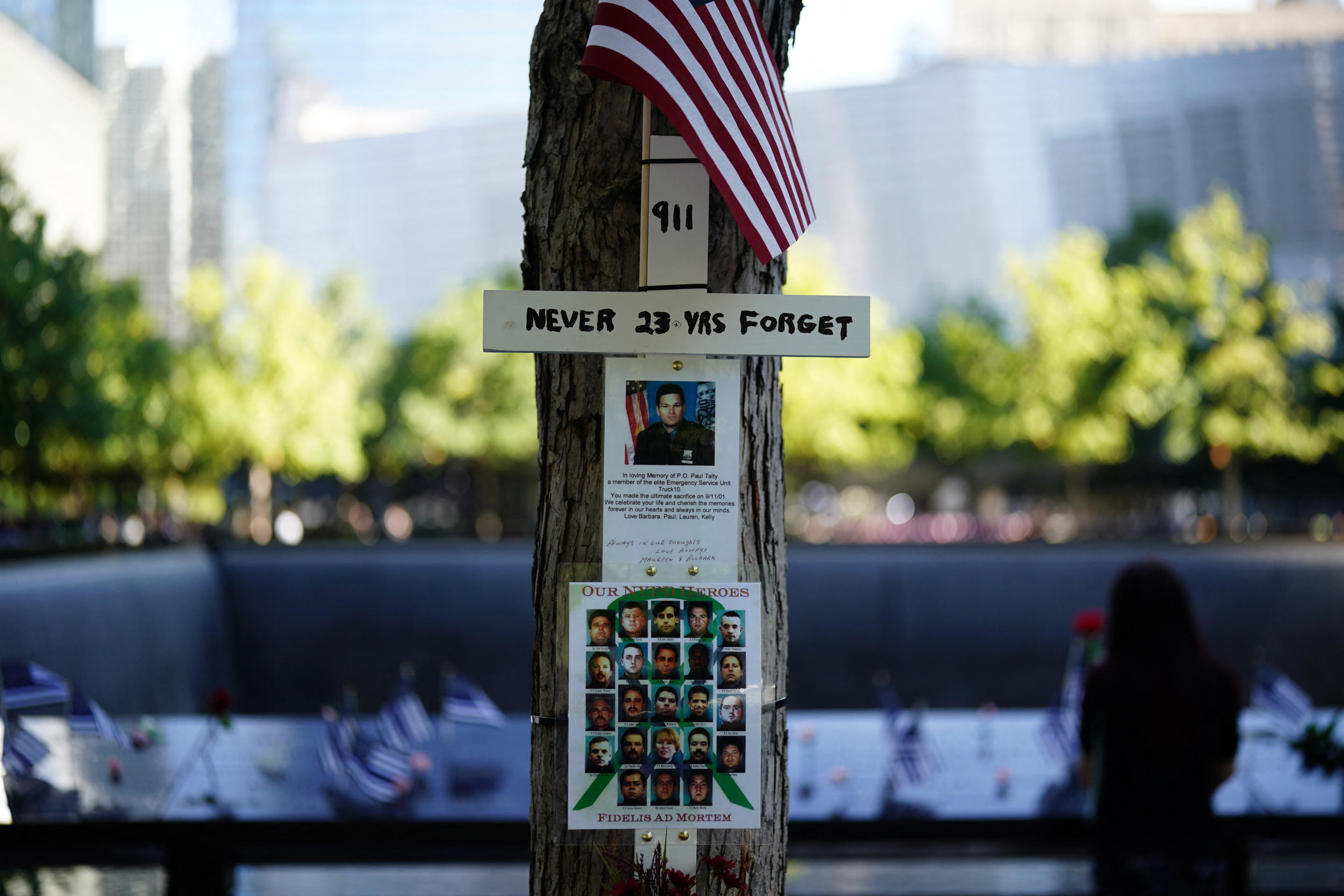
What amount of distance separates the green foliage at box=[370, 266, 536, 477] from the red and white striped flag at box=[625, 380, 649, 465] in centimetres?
3068

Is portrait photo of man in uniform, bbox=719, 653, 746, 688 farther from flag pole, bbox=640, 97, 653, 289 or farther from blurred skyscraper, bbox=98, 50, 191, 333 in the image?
blurred skyscraper, bbox=98, 50, 191, 333

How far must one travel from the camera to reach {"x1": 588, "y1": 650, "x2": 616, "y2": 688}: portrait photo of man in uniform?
6.61 ft

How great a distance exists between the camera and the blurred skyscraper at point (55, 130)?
27250 mm

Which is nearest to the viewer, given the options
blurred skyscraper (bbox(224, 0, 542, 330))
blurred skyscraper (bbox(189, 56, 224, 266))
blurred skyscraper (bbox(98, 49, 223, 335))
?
blurred skyscraper (bbox(98, 49, 223, 335))

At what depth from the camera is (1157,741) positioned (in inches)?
123

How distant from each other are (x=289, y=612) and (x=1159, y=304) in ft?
73.4

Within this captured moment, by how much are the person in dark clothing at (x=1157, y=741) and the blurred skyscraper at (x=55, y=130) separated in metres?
26.8

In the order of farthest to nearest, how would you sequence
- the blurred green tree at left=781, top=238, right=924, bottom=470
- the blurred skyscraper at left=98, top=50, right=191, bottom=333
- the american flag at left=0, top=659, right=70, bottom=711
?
the blurred skyscraper at left=98, top=50, right=191, bottom=333
the blurred green tree at left=781, top=238, right=924, bottom=470
the american flag at left=0, top=659, right=70, bottom=711

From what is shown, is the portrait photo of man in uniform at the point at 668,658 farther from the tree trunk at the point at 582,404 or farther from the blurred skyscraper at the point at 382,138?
the blurred skyscraper at the point at 382,138

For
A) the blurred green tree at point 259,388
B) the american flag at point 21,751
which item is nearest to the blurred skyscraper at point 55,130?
the blurred green tree at point 259,388

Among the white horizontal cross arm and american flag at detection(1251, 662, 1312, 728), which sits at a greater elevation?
the white horizontal cross arm

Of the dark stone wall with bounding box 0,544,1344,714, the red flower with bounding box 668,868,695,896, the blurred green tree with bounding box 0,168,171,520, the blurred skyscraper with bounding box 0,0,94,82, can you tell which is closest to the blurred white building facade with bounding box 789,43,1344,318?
the blurred skyscraper with bounding box 0,0,94,82

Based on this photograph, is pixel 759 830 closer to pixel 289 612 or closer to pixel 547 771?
pixel 547 771

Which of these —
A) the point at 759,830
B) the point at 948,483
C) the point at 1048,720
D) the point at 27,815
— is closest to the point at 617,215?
the point at 759,830
